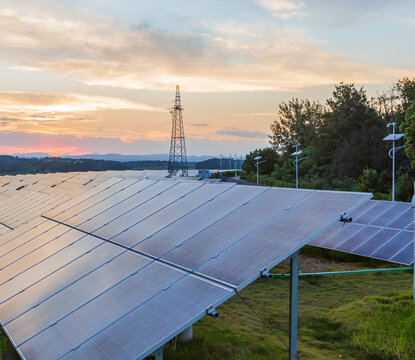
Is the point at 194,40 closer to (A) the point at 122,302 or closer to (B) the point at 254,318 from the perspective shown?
(B) the point at 254,318

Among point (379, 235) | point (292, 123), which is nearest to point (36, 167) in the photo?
point (292, 123)

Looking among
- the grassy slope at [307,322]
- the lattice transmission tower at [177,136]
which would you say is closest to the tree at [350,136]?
the lattice transmission tower at [177,136]

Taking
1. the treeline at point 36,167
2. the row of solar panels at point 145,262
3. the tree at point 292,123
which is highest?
the tree at point 292,123

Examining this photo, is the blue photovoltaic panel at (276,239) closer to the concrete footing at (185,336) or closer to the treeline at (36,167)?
the concrete footing at (185,336)

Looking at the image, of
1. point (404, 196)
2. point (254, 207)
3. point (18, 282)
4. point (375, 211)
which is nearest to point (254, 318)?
point (254, 207)

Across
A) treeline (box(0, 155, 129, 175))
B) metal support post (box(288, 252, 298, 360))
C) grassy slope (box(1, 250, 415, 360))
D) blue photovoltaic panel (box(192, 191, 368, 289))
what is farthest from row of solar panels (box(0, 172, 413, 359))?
treeline (box(0, 155, 129, 175))

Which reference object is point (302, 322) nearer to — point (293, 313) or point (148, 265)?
point (293, 313)

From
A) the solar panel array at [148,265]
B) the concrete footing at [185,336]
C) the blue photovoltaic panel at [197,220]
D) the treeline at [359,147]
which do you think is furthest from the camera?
the treeline at [359,147]
